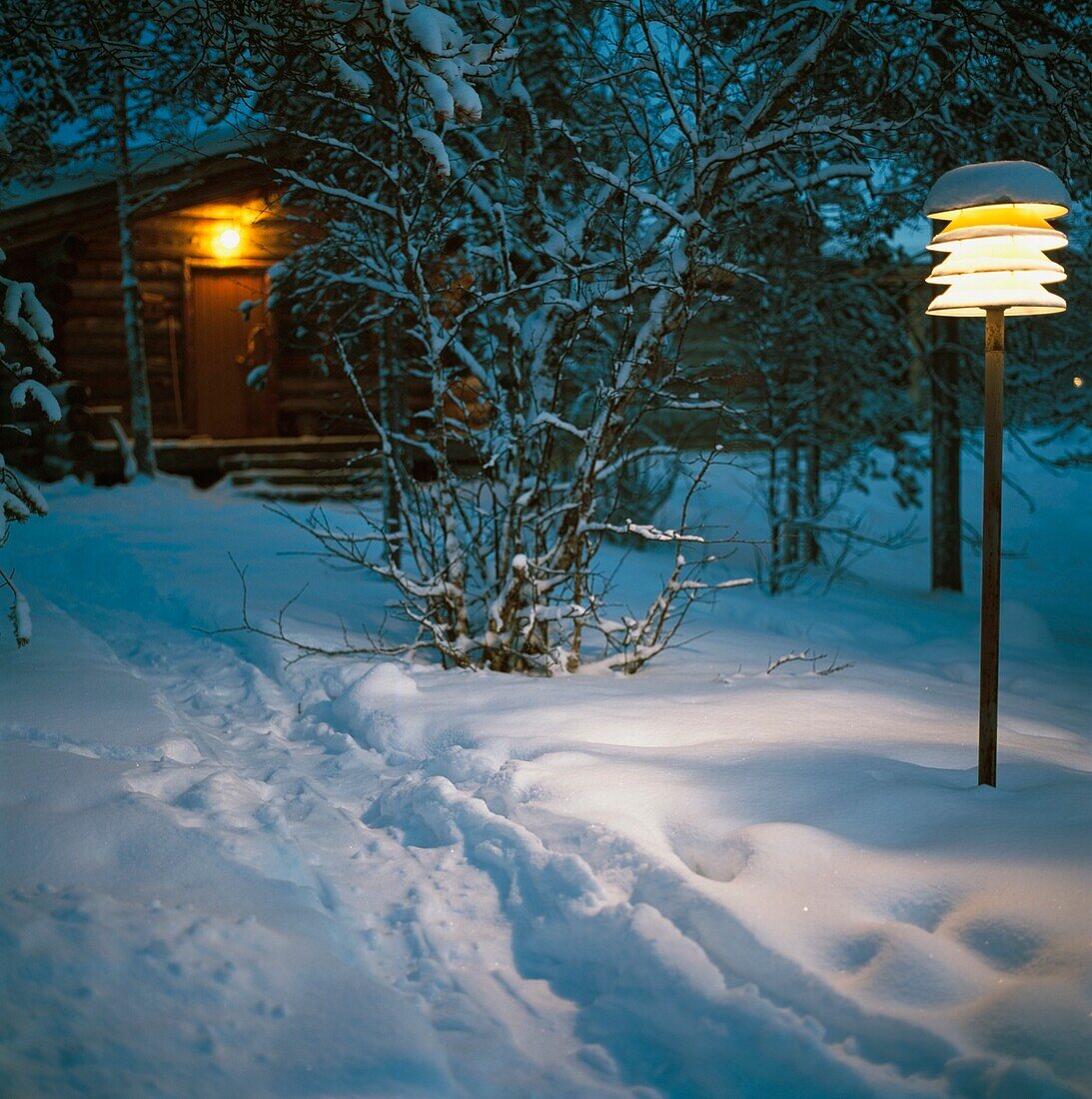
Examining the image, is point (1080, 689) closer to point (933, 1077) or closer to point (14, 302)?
point (933, 1077)

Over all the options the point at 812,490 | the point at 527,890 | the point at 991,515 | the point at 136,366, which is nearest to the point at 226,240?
the point at 136,366

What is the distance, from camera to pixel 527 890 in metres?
3.49

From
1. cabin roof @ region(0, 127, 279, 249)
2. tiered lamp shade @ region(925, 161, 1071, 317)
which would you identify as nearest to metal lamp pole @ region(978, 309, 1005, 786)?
tiered lamp shade @ region(925, 161, 1071, 317)

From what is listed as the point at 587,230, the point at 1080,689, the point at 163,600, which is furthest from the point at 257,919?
the point at 1080,689

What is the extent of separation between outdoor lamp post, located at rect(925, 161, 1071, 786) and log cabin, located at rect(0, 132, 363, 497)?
1121 centimetres

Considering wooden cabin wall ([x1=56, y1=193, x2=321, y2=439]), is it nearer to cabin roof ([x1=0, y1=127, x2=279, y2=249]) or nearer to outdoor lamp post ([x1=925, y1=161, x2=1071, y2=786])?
cabin roof ([x1=0, y1=127, x2=279, y2=249])

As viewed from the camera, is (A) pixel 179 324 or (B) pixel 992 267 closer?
(B) pixel 992 267

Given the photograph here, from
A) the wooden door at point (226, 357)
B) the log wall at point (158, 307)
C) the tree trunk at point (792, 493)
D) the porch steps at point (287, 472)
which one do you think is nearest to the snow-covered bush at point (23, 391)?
the porch steps at point (287, 472)

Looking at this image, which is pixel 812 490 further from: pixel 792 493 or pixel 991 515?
pixel 991 515

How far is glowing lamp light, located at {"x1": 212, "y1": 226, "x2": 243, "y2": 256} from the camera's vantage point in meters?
15.7

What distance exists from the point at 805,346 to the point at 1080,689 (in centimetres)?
598

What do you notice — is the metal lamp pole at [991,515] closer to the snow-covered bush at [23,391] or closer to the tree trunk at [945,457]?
the snow-covered bush at [23,391]

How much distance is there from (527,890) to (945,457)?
10.9 m

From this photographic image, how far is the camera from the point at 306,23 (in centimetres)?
521
